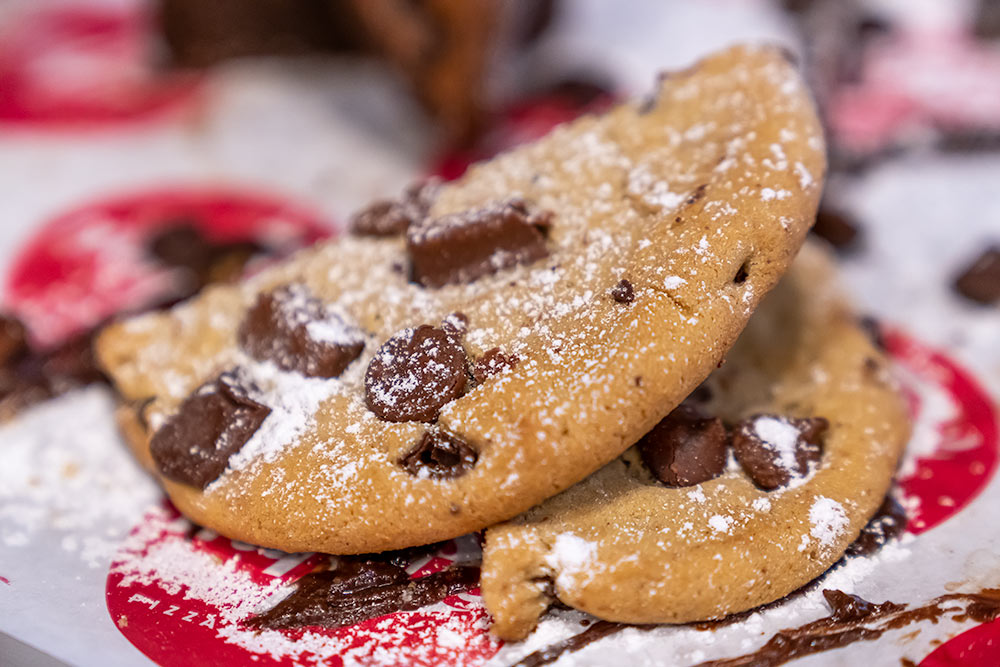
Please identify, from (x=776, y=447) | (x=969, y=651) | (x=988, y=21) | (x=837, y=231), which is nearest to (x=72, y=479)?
(x=776, y=447)

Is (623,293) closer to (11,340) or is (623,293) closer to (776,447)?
(776,447)

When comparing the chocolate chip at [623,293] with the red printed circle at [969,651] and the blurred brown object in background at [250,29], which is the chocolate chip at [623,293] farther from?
the blurred brown object in background at [250,29]

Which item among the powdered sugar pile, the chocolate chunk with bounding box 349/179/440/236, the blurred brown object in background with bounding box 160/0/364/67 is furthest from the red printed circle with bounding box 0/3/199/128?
the chocolate chunk with bounding box 349/179/440/236

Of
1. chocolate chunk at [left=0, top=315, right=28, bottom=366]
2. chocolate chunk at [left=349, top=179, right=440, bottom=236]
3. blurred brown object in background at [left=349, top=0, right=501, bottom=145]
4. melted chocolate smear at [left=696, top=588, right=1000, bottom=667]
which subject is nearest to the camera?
melted chocolate smear at [left=696, top=588, right=1000, bottom=667]

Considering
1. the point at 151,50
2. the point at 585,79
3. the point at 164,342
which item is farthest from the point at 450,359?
the point at 151,50

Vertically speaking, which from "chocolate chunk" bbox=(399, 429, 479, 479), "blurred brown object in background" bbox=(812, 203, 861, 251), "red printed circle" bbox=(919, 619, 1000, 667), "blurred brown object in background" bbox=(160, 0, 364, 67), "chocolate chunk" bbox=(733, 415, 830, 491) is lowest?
"red printed circle" bbox=(919, 619, 1000, 667)

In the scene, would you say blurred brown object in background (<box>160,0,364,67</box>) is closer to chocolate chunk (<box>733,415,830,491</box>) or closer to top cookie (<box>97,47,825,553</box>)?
top cookie (<box>97,47,825,553</box>)

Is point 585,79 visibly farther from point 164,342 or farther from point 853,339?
point 164,342

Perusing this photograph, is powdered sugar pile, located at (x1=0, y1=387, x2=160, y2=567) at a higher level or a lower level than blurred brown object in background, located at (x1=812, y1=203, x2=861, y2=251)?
lower
